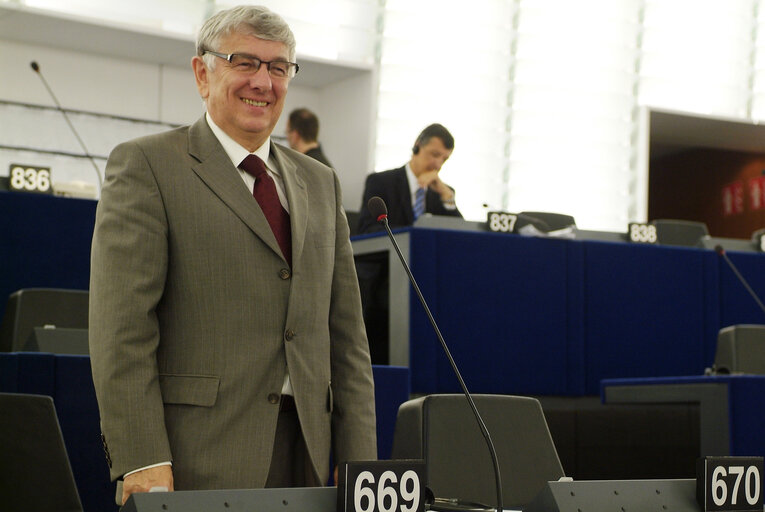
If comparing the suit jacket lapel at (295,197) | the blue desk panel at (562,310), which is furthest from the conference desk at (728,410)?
the suit jacket lapel at (295,197)

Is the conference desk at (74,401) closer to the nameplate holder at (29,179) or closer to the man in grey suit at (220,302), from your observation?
the man in grey suit at (220,302)

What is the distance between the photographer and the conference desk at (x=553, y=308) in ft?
13.5

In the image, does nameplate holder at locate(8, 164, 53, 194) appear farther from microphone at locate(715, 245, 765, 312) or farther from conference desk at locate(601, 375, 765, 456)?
microphone at locate(715, 245, 765, 312)

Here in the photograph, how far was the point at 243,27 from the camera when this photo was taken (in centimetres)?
183

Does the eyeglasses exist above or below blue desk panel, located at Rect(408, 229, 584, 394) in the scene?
above

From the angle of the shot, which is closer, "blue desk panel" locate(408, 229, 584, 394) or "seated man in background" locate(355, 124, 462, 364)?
"blue desk panel" locate(408, 229, 584, 394)

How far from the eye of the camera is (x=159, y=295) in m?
1.74

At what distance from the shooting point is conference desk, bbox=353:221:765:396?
4.12 m

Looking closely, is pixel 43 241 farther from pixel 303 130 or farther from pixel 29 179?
pixel 303 130

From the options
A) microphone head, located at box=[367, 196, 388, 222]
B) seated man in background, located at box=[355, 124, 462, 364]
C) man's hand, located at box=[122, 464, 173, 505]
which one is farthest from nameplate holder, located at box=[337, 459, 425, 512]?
seated man in background, located at box=[355, 124, 462, 364]

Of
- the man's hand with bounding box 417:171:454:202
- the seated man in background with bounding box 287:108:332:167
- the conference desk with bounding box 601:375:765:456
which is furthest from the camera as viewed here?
the seated man in background with bounding box 287:108:332:167

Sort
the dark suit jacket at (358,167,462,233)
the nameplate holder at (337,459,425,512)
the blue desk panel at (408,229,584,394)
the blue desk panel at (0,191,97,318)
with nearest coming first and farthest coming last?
the nameplate holder at (337,459,425,512), the blue desk panel at (408,229,584,394), the blue desk panel at (0,191,97,318), the dark suit jacket at (358,167,462,233)

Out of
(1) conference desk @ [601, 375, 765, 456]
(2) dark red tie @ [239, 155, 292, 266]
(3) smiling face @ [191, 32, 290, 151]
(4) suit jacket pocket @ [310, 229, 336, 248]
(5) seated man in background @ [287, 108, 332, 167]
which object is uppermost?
(5) seated man in background @ [287, 108, 332, 167]

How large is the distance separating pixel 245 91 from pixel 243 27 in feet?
0.34
